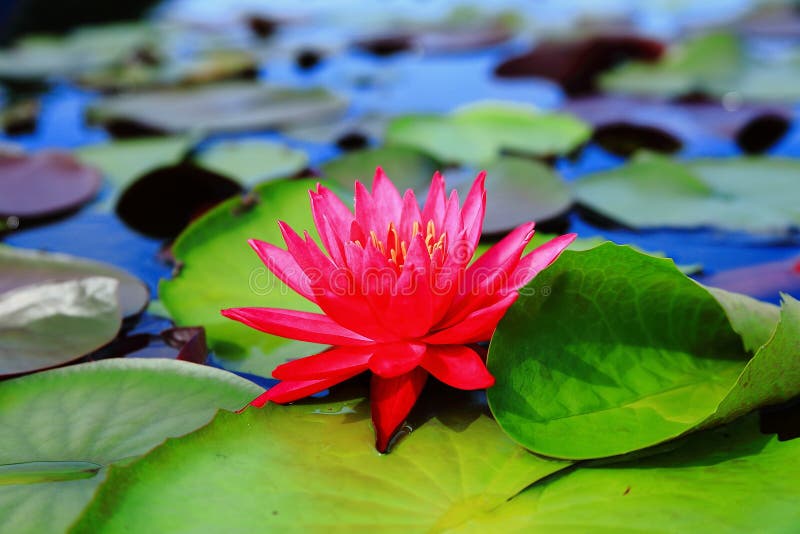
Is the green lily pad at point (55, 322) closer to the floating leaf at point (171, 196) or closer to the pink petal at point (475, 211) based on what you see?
the floating leaf at point (171, 196)

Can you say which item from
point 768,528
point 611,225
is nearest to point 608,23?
point 611,225

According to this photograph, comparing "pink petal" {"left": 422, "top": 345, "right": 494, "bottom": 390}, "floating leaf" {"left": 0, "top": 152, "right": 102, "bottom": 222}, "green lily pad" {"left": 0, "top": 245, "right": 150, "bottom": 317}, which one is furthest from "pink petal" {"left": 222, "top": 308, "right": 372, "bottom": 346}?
"floating leaf" {"left": 0, "top": 152, "right": 102, "bottom": 222}

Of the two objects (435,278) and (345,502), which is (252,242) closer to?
(435,278)

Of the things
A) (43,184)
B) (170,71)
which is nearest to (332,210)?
(43,184)

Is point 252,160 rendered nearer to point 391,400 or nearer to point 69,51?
point 391,400

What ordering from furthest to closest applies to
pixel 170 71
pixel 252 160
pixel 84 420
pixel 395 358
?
pixel 170 71 < pixel 252 160 < pixel 84 420 < pixel 395 358
